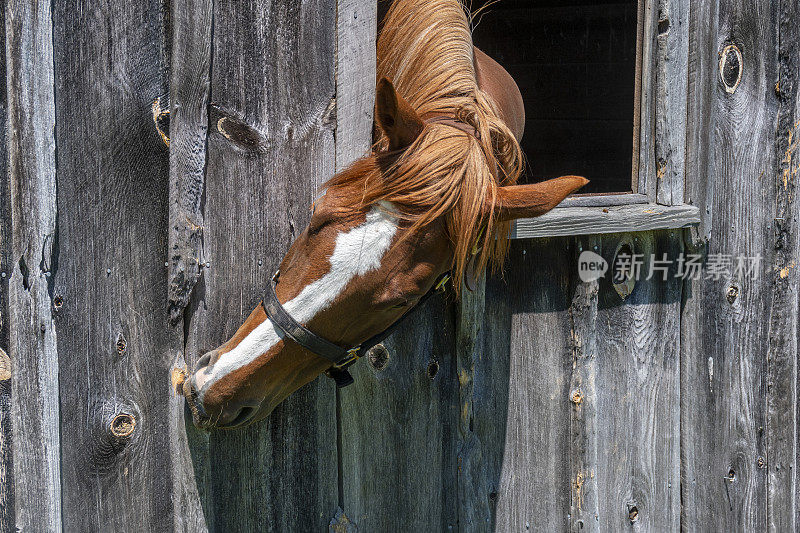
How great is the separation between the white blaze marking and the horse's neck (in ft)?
1.44

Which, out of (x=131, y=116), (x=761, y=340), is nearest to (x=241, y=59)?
(x=131, y=116)

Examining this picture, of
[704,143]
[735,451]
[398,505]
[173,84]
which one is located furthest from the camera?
[735,451]

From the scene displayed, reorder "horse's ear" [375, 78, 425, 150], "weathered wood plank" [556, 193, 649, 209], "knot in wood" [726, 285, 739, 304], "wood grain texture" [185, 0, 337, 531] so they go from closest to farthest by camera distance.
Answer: "horse's ear" [375, 78, 425, 150], "wood grain texture" [185, 0, 337, 531], "weathered wood plank" [556, 193, 649, 209], "knot in wood" [726, 285, 739, 304]

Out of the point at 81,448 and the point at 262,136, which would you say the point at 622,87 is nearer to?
the point at 262,136

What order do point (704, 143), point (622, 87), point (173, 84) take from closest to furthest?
point (173, 84), point (704, 143), point (622, 87)

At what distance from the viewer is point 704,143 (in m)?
1.56

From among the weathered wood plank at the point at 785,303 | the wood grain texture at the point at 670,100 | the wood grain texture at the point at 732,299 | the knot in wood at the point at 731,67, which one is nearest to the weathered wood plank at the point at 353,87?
the wood grain texture at the point at 670,100

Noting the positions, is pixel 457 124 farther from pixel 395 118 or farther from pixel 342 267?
pixel 342 267

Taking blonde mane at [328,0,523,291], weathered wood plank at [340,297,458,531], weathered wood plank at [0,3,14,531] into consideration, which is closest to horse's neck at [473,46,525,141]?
blonde mane at [328,0,523,291]

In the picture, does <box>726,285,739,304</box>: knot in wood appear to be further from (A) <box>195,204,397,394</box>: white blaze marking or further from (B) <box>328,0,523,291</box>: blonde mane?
(A) <box>195,204,397,394</box>: white blaze marking

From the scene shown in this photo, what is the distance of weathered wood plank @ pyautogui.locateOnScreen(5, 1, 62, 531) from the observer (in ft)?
3.43

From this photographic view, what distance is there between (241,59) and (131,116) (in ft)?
0.73

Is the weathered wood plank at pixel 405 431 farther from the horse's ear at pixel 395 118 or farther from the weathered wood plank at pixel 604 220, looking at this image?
the horse's ear at pixel 395 118

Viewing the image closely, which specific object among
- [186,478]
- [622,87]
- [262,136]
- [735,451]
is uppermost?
[622,87]
